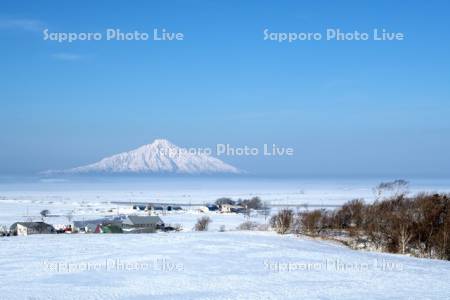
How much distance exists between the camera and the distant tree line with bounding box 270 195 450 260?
25406 mm

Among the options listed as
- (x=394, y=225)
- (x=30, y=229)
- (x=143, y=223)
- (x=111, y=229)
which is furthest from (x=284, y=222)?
(x=30, y=229)

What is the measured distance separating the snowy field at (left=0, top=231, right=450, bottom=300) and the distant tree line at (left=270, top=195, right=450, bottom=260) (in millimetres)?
7069

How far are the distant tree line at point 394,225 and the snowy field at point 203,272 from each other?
707 centimetres

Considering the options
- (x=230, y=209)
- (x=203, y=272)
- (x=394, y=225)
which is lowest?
(x=203, y=272)

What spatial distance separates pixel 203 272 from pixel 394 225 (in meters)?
15.9

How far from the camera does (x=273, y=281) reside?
13352mm

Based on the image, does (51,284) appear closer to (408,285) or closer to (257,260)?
(257,260)

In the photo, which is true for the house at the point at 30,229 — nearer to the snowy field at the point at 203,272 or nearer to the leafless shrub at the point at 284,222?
the snowy field at the point at 203,272

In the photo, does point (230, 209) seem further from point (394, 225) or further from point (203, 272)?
point (203, 272)

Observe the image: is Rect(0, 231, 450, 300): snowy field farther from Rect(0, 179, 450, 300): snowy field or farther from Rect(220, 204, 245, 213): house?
Rect(220, 204, 245, 213): house

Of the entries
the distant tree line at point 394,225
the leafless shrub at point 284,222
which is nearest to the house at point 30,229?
the distant tree line at point 394,225

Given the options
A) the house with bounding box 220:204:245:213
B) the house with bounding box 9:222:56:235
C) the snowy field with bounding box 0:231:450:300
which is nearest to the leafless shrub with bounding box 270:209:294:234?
the snowy field with bounding box 0:231:450:300

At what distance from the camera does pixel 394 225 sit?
27672 millimetres

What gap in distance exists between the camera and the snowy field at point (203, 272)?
39.0ft
